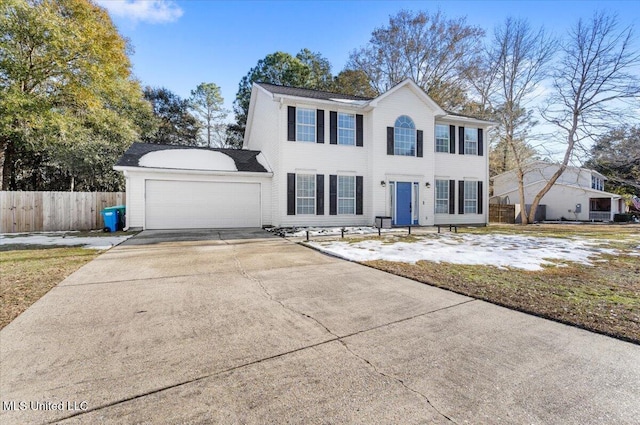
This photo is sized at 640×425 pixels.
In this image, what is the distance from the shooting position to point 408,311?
11.5 ft

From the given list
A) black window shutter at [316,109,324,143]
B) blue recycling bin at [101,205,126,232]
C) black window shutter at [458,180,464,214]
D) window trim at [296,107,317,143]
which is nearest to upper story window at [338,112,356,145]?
black window shutter at [316,109,324,143]

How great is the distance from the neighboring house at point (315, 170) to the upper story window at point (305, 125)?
0.14ft

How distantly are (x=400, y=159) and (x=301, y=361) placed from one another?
12.7 metres

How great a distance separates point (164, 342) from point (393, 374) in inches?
80.6

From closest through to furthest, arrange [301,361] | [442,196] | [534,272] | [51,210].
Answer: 1. [301,361]
2. [534,272]
3. [51,210]
4. [442,196]

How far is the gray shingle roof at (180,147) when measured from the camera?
467 inches

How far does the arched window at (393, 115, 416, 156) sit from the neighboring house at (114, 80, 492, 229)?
5cm

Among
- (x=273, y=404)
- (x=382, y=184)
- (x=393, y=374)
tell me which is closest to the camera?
(x=273, y=404)

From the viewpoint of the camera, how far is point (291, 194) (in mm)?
12594

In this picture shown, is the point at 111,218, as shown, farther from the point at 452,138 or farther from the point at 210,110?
the point at 210,110

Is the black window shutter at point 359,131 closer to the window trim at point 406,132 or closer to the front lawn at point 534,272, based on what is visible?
the window trim at point 406,132

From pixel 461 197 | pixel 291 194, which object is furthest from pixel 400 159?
pixel 291 194

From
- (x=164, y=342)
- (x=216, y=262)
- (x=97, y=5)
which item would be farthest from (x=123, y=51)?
(x=164, y=342)

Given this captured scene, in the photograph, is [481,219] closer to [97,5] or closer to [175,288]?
[175,288]
